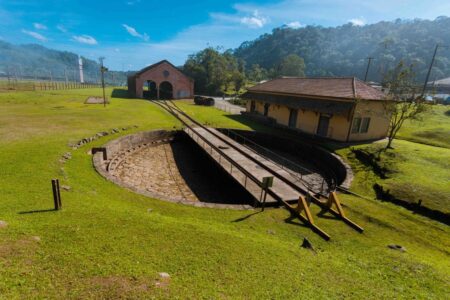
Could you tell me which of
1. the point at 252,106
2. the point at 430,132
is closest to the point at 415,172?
the point at 430,132

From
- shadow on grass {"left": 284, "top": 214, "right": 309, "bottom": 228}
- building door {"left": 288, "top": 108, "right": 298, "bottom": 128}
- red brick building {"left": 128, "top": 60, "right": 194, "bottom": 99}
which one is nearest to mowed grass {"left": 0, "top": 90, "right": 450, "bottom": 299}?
shadow on grass {"left": 284, "top": 214, "right": 309, "bottom": 228}

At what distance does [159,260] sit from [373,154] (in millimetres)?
15738

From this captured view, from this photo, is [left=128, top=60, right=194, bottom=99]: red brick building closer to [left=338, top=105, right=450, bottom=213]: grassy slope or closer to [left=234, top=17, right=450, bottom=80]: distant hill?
[left=338, top=105, right=450, bottom=213]: grassy slope

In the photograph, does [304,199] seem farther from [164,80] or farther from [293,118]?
[164,80]

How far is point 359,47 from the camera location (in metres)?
160

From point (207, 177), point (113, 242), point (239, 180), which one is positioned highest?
point (113, 242)

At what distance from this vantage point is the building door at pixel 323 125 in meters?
19.9

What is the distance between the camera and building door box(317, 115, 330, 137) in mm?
19891

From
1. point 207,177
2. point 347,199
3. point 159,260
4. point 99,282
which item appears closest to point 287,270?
point 159,260

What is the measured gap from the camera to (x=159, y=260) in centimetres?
494

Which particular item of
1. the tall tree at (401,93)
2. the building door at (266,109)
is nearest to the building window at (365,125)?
the tall tree at (401,93)

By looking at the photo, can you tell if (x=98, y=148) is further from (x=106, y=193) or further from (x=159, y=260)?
(x=159, y=260)

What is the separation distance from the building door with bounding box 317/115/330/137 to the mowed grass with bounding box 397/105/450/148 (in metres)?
6.45

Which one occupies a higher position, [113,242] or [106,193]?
[113,242]
